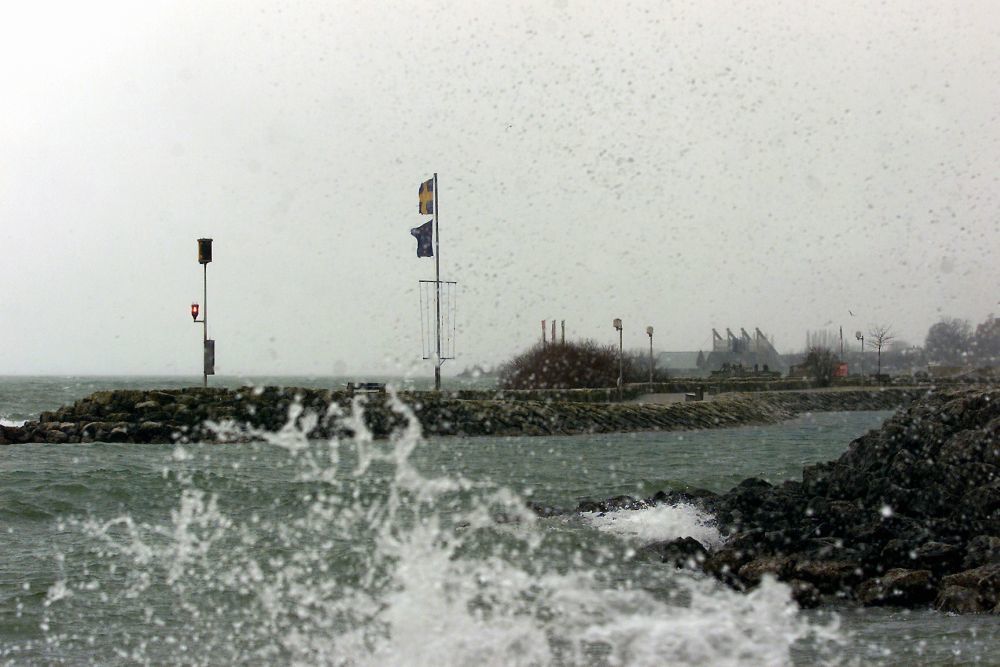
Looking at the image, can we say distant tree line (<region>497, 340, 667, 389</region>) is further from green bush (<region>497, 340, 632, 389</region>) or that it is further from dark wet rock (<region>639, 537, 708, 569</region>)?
dark wet rock (<region>639, 537, 708, 569</region>)

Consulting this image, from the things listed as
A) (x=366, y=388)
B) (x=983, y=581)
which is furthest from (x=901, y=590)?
(x=366, y=388)

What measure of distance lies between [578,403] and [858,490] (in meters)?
25.8

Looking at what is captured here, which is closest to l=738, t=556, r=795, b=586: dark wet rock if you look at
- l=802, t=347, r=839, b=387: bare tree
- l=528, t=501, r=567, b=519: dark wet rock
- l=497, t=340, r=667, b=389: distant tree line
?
l=528, t=501, r=567, b=519: dark wet rock

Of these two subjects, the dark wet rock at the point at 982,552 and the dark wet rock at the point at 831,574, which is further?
the dark wet rock at the point at 831,574

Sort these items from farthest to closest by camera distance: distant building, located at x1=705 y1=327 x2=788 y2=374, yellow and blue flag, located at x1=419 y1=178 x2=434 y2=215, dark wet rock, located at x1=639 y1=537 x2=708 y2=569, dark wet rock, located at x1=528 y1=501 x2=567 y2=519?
distant building, located at x1=705 y1=327 x2=788 y2=374
yellow and blue flag, located at x1=419 y1=178 x2=434 y2=215
dark wet rock, located at x1=528 y1=501 x2=567 y2=519
dark wet rock, located at x1=639 y1=537 x2=708 y2=569

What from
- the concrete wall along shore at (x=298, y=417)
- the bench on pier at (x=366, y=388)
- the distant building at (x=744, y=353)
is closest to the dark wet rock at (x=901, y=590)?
the concrete wall along shore at (x=298, y=417)

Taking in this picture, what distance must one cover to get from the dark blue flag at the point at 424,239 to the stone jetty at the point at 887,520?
64.5ft

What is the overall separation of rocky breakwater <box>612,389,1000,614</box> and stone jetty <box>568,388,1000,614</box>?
13 mm

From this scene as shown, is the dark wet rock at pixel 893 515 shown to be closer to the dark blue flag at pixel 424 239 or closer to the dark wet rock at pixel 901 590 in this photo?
the dark wet rock at pixel 901 590

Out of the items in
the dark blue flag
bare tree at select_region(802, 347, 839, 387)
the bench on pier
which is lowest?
the bench on pier

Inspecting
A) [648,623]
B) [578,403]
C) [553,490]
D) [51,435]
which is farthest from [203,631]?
[578,403]

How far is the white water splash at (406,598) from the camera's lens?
27.6 feet

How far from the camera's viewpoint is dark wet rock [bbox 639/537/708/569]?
11.8 m

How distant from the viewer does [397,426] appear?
34.5 meters
